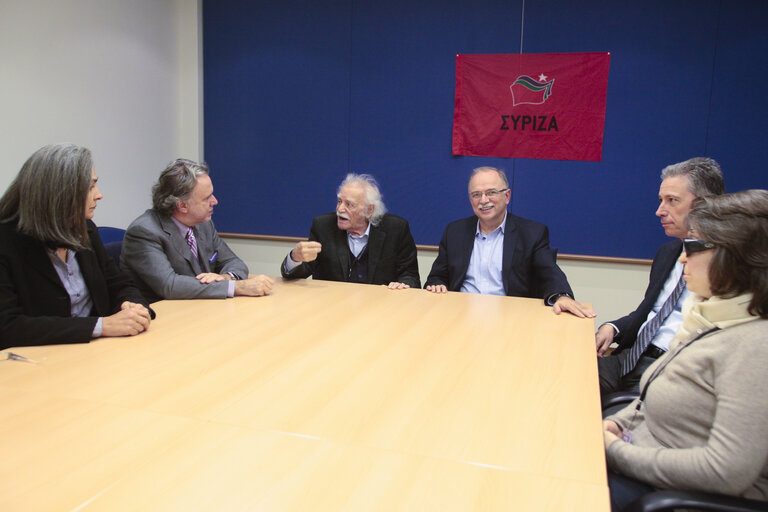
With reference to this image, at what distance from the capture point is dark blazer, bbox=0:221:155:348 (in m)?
1.77

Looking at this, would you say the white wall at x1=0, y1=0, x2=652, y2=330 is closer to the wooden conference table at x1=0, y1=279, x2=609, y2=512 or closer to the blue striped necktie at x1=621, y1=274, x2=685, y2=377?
the blue striped necktie at x1=621, y1=274, x2=685, y2=377

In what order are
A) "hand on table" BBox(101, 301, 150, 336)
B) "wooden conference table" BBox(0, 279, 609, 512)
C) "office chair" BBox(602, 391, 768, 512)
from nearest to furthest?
"wooden conference table" BBox(0, 279, 609, 512), "office chair" BBox(602, 391, 768, 512), "hand on table" BBox(101, 301, 150, 336)

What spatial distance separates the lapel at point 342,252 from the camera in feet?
10.7

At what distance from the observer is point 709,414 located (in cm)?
132

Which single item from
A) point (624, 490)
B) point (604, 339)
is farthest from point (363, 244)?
point (624, 490)

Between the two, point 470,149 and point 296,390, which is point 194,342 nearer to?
point 296,390

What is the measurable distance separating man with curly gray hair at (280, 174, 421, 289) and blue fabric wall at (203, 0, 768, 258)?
121cm

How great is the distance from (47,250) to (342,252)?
160cm

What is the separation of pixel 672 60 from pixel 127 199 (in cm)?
421

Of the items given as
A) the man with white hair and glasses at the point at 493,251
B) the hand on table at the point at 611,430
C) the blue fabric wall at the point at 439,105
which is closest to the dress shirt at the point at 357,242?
the man with white hair and glasses at the point at 493,251

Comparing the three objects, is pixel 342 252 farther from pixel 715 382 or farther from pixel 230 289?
pixel 715 382

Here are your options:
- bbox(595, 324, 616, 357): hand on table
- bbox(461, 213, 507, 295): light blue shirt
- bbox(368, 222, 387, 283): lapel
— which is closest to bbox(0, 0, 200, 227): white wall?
bbox(368, 222, 387, 283): lapel

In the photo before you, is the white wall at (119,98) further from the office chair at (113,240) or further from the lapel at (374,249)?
the lapel at (374,249)

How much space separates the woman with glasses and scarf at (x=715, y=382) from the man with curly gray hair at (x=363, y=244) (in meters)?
1.91
